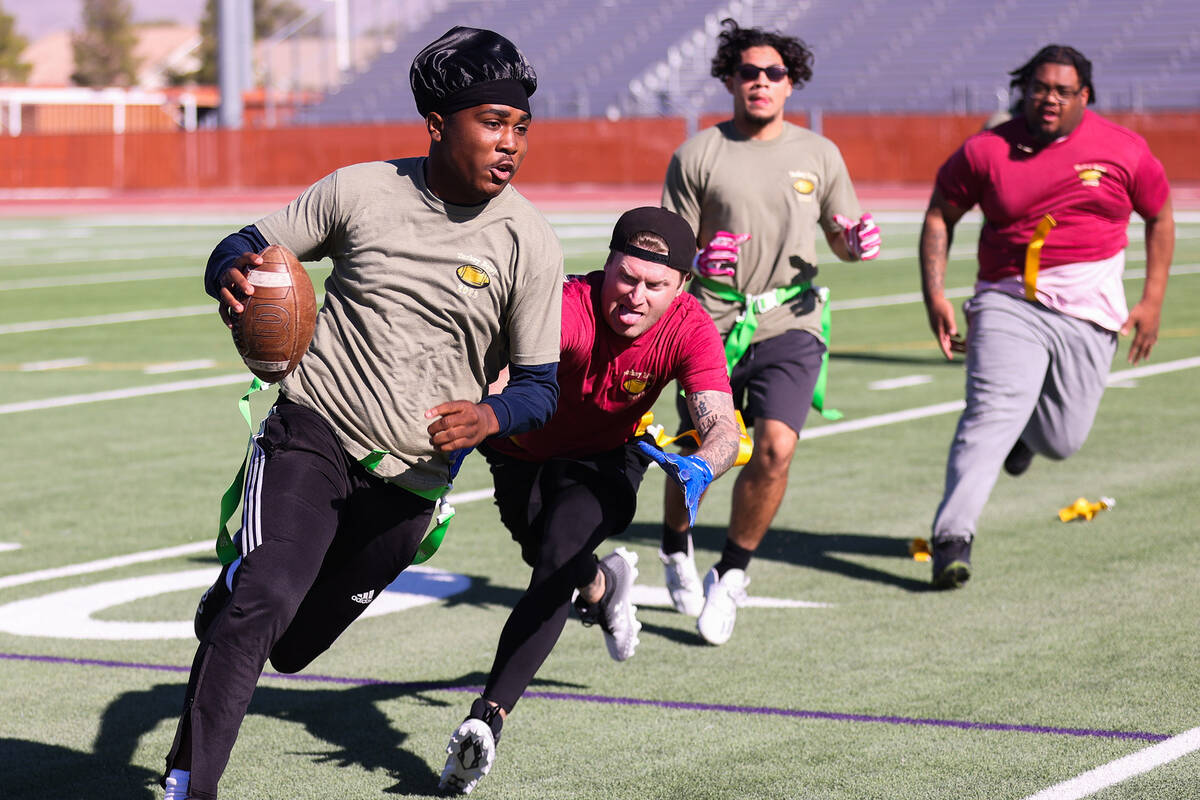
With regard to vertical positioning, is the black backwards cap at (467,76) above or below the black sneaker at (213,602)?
above

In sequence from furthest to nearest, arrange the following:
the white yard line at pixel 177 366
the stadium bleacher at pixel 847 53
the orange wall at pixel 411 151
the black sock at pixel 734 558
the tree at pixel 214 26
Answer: the tree at pixel 214 26 < the stadium bleacher at pixel 847 53 < the orange wall at pixel 411 151 < the white yard line at pixel 177 366 < the black sock at pixel 734 558

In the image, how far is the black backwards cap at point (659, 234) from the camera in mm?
5387

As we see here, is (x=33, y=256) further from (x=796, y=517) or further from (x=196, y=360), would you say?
(x=796, y=517)

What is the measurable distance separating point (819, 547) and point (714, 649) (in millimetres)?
1891

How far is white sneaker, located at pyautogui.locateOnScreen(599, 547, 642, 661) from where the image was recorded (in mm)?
5969

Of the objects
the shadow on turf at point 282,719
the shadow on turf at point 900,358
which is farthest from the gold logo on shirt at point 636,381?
the shadow on turf at point 900,358

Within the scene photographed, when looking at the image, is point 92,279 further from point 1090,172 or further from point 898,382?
point 1090,172

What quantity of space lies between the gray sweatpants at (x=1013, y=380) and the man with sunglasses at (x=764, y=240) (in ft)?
2.19

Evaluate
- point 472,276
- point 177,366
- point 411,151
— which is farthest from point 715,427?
point 411,151

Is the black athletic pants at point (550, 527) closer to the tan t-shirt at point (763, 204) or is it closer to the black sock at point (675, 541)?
the black sock at point (675, 541)

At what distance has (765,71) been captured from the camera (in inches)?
303

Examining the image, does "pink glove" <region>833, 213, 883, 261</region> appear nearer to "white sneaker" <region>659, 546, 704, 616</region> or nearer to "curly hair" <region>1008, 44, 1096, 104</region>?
"curly hair" <region>1008, 44, 1096, 104</region>

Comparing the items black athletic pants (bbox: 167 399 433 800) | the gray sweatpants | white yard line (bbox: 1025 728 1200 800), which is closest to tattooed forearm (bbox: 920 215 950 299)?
the gray sweatpants

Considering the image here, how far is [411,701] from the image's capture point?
6.05 m
